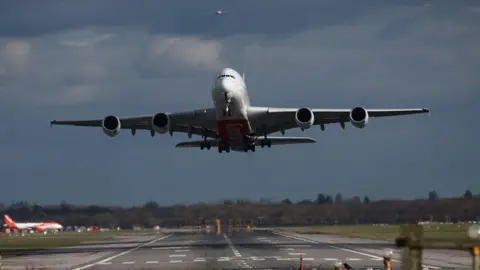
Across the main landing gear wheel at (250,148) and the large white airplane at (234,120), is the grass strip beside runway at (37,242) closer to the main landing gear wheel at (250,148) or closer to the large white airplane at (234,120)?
the large white airplane at (234,120)

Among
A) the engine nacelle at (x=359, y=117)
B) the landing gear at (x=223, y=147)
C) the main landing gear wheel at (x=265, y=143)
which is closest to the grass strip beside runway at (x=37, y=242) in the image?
the landing gear at (x=223, y=147)

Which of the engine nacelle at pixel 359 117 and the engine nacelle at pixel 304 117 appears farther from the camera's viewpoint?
the engine nacelle at pixel 359 117

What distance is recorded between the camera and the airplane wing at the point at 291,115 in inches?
2146

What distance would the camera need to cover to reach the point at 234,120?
5253 cm

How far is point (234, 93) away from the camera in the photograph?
51094mm

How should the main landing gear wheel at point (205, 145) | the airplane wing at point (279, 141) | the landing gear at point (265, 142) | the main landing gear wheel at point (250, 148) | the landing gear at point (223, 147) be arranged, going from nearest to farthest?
the landing gear at point (223, 147), the main landing gear wheel at point (250, 148), the landing gear at point (265, 142), the main landing gear wheel at point (205, 145), the airplane wing at point (279, 141)

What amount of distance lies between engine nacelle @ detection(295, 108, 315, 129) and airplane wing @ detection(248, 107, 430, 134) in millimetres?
324

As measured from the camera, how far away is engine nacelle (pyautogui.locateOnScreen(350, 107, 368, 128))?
2127 inches

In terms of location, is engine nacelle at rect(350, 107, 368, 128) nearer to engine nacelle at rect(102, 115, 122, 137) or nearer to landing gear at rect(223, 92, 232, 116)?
landing gear at rect(223, 92, 232, 116)

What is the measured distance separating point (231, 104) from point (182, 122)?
6.26 m

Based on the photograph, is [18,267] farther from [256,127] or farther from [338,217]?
[338,217]

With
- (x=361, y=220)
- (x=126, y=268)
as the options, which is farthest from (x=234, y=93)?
(x=361, y=220)

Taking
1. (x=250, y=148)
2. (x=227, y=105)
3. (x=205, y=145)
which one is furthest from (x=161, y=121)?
(x=250, y=148)

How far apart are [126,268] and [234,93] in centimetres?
1697
